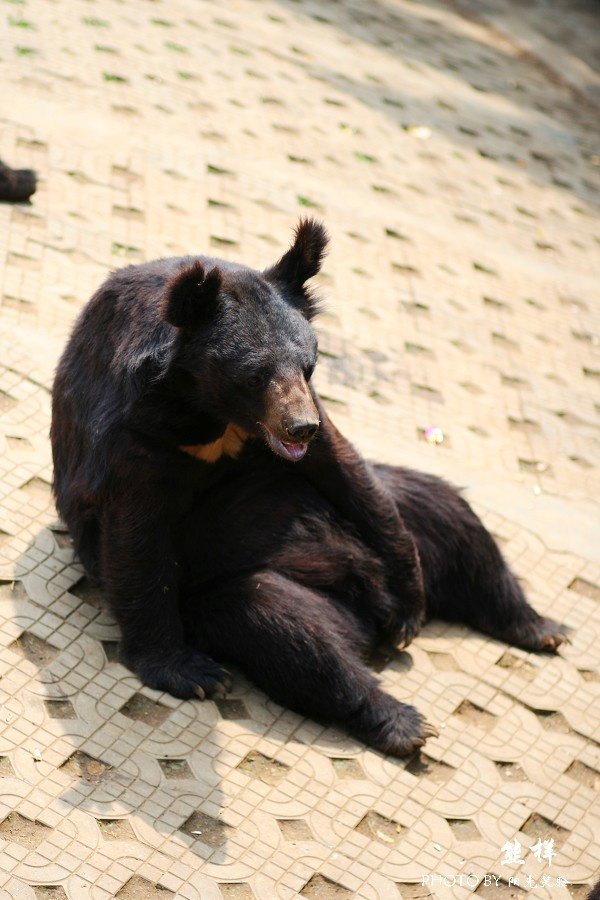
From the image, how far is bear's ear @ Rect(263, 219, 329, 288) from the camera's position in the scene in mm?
4648

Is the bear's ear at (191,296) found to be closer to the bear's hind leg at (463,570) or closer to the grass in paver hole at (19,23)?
the bear's hind leg at (463,570)

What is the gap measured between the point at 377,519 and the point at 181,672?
113cm

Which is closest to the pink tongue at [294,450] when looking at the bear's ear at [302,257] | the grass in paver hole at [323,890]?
the bear's ear at [302,257]

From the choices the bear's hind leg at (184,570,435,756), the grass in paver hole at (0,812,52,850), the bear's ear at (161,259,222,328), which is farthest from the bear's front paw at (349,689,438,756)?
the bear's ear at (161,259,222,328)

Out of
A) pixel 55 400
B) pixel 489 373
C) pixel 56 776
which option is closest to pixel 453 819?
pixel 56 776

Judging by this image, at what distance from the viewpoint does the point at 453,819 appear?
4617mm

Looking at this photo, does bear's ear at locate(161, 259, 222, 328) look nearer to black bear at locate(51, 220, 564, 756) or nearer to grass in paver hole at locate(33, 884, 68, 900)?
black bear at locate(51, 220, 564, 756)

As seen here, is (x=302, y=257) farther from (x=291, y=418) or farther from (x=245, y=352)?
(x=291, y=418)

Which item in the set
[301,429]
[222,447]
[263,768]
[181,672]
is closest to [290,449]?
[301,429]

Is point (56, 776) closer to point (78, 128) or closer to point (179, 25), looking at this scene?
point (78, 128)

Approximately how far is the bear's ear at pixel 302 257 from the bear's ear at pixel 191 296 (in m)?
0.43

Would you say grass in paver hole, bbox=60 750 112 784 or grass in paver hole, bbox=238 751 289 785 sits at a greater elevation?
grass in paver hole, bbox=238 751 289 785

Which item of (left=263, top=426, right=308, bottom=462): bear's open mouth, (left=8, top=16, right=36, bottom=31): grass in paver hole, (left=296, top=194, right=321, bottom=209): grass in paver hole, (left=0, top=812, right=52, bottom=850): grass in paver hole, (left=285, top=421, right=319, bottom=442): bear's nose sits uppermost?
(left=285, top=421, right=319, bottom=442): bear's nose

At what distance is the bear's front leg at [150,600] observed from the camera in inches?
179
